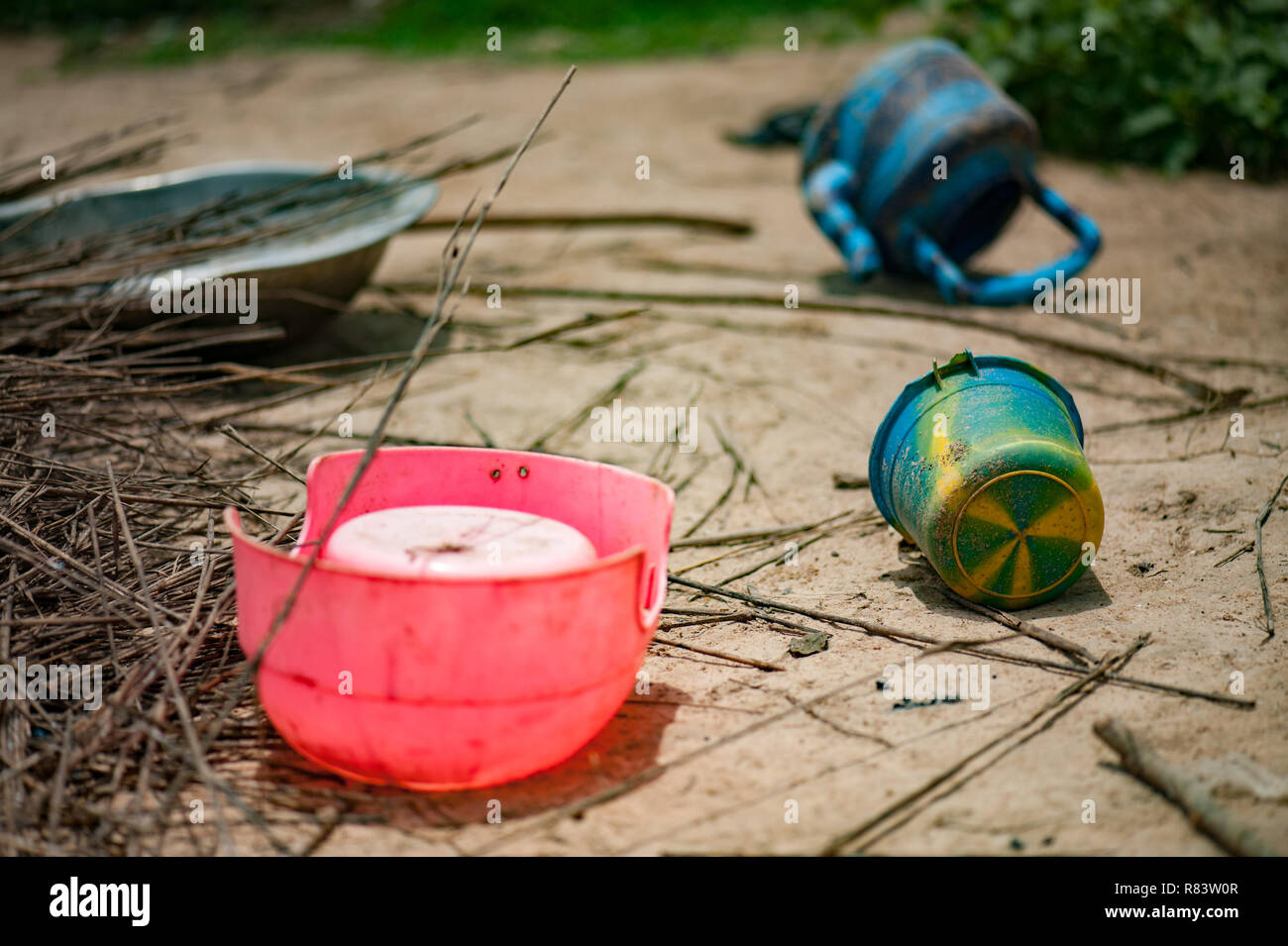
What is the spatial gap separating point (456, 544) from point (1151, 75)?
6.02 metres

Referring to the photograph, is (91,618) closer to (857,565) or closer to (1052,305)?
(857,565)

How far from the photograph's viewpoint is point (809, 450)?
11.2 feet

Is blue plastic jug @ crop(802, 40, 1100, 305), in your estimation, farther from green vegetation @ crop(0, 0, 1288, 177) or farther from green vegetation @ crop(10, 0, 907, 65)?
green vegetation @ crop(10, 0, 907, 65)

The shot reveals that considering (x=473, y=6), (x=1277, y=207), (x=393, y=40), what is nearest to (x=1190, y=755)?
(x=1277, y=207)

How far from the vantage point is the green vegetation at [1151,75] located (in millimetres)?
6195

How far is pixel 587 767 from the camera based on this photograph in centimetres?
199

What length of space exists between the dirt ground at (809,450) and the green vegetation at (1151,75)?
242 mm

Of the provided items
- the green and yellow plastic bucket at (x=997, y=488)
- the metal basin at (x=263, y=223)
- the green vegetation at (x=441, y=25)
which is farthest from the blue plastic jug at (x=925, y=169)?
the green vegetation at (x=441, y=25)

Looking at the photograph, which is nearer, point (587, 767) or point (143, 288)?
point (587, 767)

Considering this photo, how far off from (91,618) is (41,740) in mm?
282

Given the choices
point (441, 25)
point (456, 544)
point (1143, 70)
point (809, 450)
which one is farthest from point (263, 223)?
point (441, 25)

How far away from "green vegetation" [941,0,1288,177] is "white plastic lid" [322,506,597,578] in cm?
551

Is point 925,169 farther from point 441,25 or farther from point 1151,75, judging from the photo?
point 441,25

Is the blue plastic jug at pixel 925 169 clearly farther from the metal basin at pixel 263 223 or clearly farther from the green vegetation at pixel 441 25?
the green vegetation at pixel 441 25
